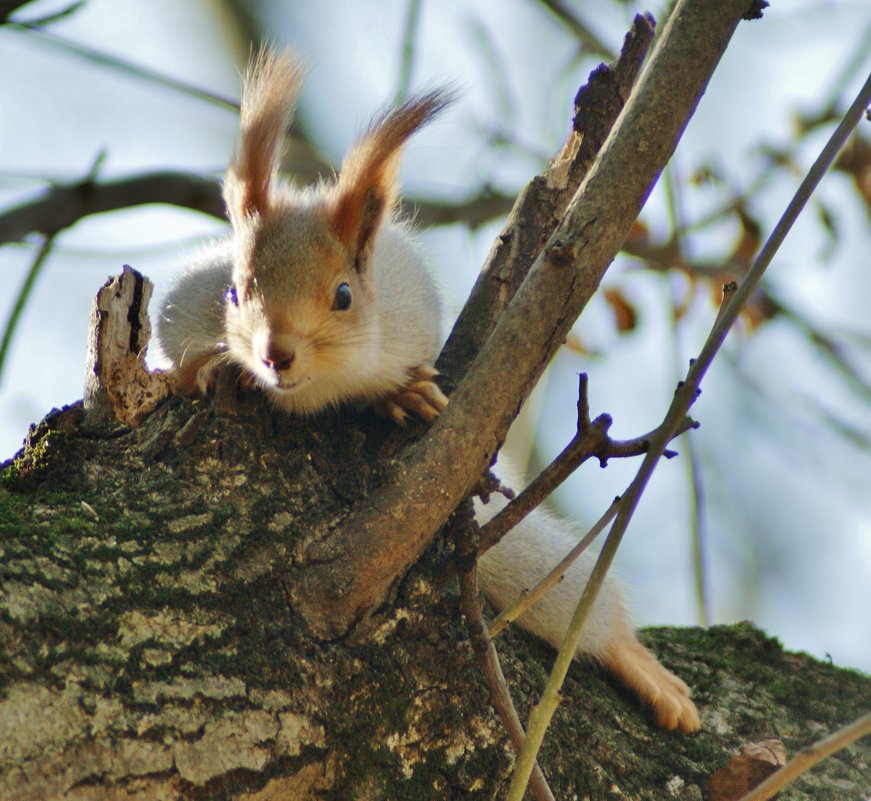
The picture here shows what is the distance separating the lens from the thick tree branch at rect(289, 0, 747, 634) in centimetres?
163

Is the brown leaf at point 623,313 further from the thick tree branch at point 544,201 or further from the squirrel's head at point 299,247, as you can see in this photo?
the thick tree branch at point 544,201

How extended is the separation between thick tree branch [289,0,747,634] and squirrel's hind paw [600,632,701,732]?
0.71 metres

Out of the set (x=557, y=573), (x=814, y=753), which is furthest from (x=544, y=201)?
(x=814, y=753)

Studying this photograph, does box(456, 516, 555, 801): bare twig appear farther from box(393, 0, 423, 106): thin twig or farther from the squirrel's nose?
box(393, 0, 423, 106): thin twig

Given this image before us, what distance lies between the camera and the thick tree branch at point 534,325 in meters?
1.63

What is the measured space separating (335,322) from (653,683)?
1.06 m

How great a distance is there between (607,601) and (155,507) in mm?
1174

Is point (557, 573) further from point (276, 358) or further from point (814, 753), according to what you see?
point (276, 358)

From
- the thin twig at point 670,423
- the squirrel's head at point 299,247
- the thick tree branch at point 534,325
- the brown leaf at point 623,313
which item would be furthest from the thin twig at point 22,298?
the brown leaf at point 623,313

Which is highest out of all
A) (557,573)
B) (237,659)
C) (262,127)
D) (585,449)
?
(262,127)

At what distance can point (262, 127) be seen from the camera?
7.75 feet

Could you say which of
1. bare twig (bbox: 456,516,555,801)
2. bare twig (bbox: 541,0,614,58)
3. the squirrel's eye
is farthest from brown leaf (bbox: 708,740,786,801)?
bare twig (bbox: 541,0,614,58)

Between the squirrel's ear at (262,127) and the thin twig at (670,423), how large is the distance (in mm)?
1252

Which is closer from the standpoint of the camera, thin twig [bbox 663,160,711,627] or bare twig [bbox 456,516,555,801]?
bare twig [bbox 456,516,555,801]
